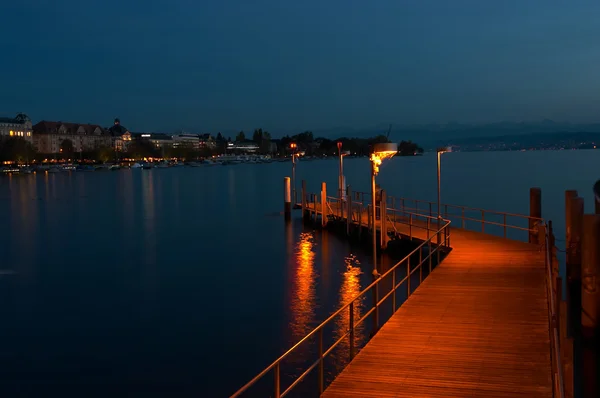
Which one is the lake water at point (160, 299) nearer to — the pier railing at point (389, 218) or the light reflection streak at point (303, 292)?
the light reflection streak at point (303, 292)

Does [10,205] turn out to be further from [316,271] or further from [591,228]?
[591,228]

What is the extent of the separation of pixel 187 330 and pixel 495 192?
67.0 meters

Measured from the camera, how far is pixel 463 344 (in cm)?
1116

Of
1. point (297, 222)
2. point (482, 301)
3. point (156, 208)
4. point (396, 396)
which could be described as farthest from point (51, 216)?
point (396, 396)

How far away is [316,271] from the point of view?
27156mm

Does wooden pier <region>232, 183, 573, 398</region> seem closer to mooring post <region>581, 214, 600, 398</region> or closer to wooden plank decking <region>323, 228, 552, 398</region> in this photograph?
wooden plank decking <region>323, 228, 552, 398</region>

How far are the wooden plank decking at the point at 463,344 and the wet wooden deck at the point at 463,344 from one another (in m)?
0.01

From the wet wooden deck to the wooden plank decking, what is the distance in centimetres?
1

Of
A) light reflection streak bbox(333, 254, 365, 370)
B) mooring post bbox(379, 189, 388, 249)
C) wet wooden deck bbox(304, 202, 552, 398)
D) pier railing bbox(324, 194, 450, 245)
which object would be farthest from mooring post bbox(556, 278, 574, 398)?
mooring post bbox(379, 189, 388, 249)

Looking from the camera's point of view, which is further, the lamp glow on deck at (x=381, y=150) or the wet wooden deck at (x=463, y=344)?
the lamp glow on deck at (x=381, y=150)

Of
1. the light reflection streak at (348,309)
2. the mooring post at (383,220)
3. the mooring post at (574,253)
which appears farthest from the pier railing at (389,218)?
the mooring post at (574,253)

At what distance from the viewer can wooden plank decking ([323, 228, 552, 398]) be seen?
9.16 meters

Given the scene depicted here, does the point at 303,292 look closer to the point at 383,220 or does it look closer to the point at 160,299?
the point at 160,299

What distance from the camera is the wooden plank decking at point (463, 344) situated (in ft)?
30.1
